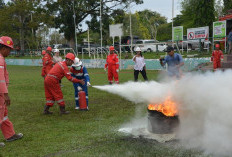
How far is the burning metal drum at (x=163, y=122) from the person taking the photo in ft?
18.6

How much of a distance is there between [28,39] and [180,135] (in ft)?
164

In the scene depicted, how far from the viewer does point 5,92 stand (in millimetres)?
5262

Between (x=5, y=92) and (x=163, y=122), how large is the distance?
347cm

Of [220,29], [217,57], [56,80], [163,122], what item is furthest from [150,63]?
[163,122]

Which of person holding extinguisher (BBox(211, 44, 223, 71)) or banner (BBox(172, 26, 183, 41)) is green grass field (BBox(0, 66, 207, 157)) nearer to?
person holding extinguisher (BBox(211, 44, 223, 71))

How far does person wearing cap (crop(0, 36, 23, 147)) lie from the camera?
524cm

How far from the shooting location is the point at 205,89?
16.7 feet

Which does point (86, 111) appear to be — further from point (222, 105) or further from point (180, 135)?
point (222, 105)

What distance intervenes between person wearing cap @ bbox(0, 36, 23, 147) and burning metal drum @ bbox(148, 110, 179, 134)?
312cm

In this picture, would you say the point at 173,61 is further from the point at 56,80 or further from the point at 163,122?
the point at 56,80

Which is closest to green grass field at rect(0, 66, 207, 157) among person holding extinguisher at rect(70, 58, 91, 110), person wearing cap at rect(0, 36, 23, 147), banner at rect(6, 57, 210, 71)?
person wearing cap at rect(0, 36, 23, 147)

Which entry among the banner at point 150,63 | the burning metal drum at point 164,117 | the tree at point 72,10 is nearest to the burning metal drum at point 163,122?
the burning metal drum at point 164,117

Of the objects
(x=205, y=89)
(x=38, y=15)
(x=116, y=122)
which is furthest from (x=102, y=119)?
(x=38, y=15)

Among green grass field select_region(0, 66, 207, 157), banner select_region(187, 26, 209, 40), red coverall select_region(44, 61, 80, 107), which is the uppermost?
banner select_region(187, 26, 209, 40)
